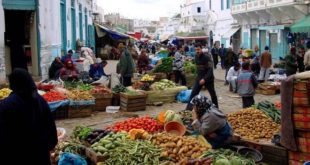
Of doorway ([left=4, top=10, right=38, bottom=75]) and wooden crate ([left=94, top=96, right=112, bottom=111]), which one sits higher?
doorway ([left=4, top=10, right=38, bottom=75])

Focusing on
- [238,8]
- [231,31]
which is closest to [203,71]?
[238,8]

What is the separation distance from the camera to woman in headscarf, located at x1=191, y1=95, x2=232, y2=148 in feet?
22.9

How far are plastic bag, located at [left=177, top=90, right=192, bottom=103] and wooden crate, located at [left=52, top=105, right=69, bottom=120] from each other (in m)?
4.01

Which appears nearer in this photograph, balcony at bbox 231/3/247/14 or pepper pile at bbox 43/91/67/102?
pepper pile at bbox 43/91/67/102

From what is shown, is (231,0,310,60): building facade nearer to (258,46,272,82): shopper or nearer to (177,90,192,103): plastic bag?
(258,46,272,82): shopper

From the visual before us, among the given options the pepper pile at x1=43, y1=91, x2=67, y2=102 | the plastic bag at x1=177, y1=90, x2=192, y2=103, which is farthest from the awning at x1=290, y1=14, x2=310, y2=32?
the pepper pile at x1=43, y1=91, x2=67, y2=102

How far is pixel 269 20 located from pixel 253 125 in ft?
77.8

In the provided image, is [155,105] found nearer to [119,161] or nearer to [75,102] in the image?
[75,102]

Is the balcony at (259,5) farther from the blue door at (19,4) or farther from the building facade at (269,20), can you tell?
the blue door at (19,4)

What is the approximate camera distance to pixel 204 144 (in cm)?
692

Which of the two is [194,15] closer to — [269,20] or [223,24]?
[223,24]

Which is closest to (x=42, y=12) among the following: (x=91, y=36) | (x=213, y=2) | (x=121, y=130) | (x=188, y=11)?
(x=121, y=130)

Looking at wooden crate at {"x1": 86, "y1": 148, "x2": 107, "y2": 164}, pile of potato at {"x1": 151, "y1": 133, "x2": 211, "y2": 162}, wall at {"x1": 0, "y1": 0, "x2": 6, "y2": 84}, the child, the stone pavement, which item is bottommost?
the stone pavement

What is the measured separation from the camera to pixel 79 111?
1182 cm
